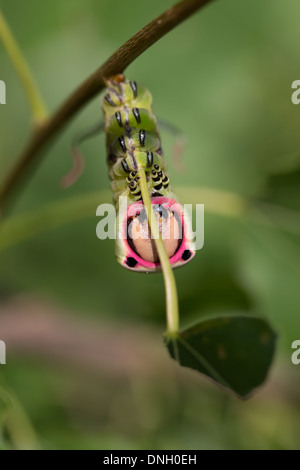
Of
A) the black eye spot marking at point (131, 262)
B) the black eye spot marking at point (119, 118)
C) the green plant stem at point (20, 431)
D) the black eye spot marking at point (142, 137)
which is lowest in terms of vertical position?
the black eye spot marking at point (131, 262)

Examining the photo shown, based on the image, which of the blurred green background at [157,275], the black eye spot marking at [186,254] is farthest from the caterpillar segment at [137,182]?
the blurred green background at [157,275]

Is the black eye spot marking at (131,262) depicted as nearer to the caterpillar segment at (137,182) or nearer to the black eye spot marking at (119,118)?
the caterpillar segment at (137,182)

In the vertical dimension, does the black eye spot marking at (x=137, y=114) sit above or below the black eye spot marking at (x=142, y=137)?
above

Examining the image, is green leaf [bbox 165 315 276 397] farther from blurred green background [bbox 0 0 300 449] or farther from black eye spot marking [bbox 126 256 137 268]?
blurred green background [bbox 0 0 300 449]

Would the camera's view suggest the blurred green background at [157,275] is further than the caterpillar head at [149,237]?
Yes

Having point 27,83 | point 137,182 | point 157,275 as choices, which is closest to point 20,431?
point 157,275

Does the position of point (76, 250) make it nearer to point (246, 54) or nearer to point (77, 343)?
point (77, 343)

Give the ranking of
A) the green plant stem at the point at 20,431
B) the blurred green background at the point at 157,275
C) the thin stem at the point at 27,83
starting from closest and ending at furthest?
the thin stem at the point at 27,83
the green plant stem at the point at 20,431
the blurred green background at the point at 157,275
